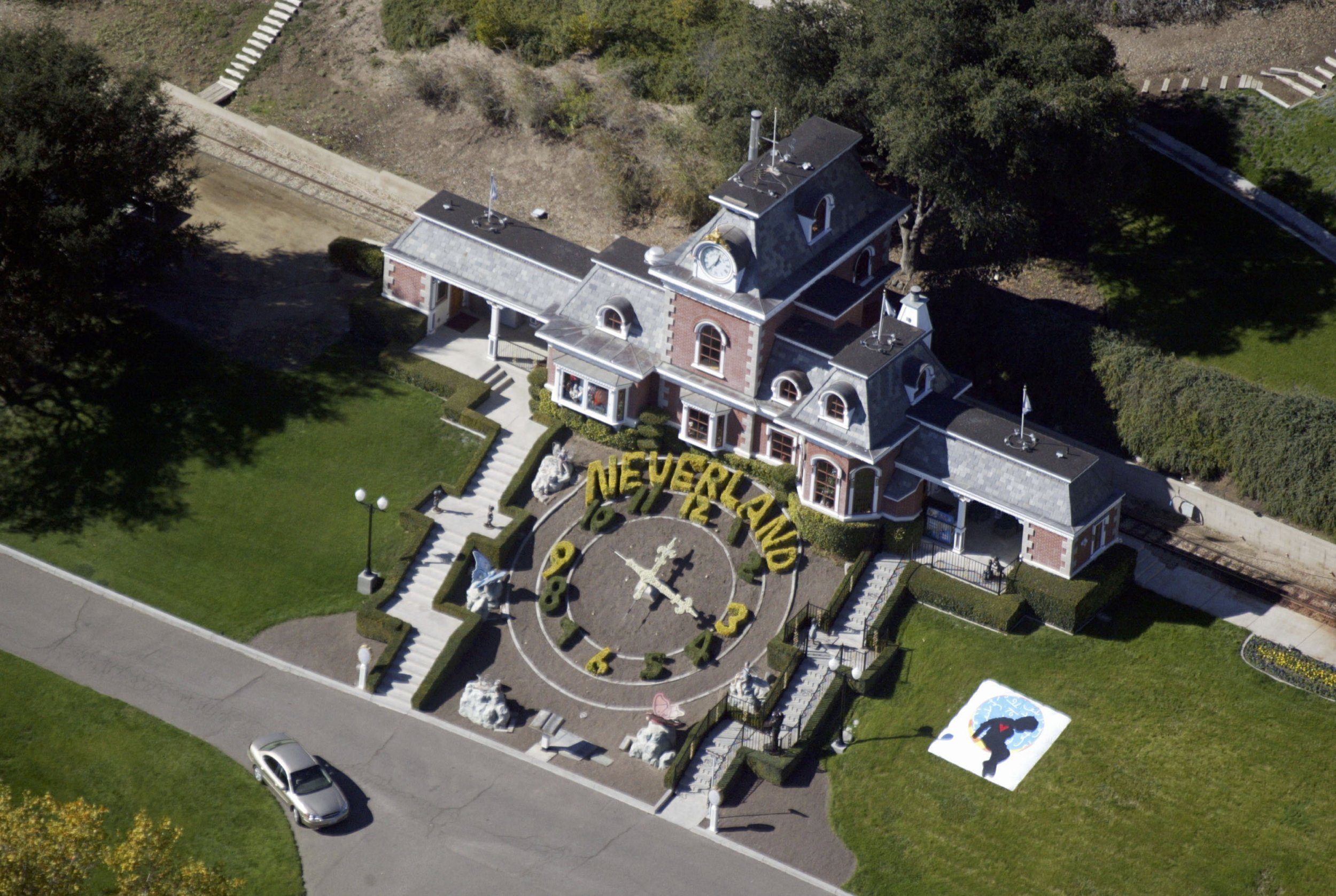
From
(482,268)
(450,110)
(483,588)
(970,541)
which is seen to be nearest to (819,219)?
(970,541)

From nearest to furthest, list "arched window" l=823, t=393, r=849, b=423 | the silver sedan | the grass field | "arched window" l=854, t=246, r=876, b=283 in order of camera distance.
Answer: the silver sedan, "arched window" l=823, t=393, r=849, b=423, "arched window" l=854, t=246, r=876, b=283, the grass field

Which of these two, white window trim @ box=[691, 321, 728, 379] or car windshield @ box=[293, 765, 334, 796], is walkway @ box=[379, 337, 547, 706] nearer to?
car windshield @ box=[293, 765, 334, 796]

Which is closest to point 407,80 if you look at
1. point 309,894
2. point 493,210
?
point 493,210

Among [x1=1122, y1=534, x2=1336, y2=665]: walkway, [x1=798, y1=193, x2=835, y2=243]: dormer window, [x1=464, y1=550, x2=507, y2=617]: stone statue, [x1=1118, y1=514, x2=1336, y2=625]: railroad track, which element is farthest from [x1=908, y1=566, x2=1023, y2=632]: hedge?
[x1=464, y1=550, x2=507, y2=617]: stone statue

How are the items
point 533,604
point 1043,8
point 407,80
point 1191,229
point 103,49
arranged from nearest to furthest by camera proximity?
point 533,604 < point 1043,8 < point 1191,229 < point 407,80 < point 103,49

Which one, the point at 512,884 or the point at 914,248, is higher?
the point at 914,248

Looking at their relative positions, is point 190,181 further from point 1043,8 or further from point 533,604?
point 1043,8
